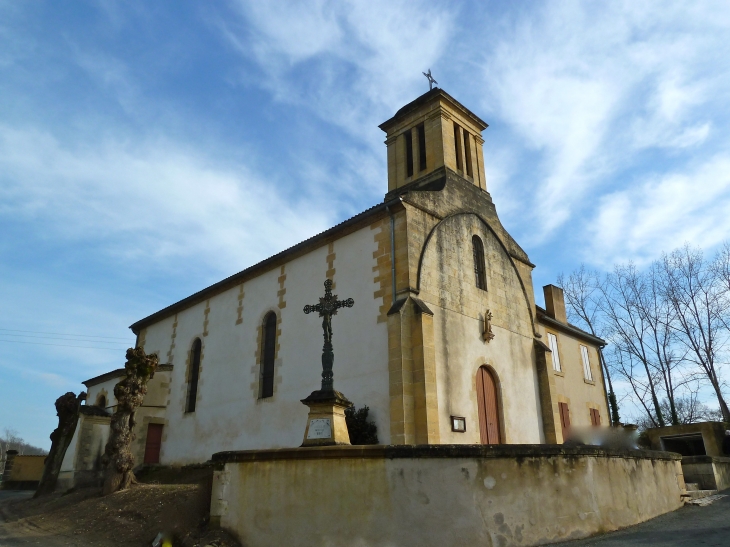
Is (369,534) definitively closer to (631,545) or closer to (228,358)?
(631,545)

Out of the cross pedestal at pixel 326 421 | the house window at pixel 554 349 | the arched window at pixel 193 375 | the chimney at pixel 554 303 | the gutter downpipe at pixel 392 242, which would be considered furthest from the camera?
the chimney at pixel 554 303

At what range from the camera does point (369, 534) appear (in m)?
6.54

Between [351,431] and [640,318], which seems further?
[640,318]

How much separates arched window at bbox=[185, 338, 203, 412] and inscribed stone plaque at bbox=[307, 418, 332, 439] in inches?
418

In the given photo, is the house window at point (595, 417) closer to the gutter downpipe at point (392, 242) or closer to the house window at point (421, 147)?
the house window at point (421, 147)

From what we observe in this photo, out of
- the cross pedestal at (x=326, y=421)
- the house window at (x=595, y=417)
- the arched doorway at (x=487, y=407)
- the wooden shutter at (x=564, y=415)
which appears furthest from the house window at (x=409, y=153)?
the house window at (x=595, y=417)

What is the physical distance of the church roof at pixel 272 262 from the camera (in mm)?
13492

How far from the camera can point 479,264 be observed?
14.6 meters

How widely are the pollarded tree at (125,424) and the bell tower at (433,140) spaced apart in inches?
345

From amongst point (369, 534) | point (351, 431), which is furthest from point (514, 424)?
point (369, 534)

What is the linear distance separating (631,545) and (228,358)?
12.9 m

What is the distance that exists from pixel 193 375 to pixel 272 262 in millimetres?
5581

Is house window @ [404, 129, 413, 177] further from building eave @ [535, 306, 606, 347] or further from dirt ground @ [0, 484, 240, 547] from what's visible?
dirt ground @ [0, 484, 240, 547]

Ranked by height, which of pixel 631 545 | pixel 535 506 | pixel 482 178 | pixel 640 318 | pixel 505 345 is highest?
pixel 482 178
